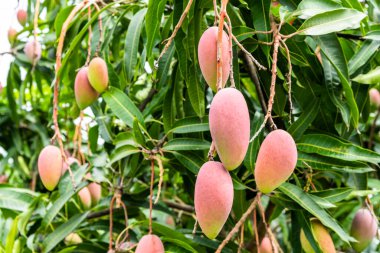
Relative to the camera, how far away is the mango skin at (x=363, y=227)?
938 mm

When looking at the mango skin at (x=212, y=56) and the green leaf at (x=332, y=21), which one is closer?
the mango skin at (x=212, y=56)

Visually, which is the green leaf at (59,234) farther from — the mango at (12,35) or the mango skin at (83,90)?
the mango at (12,35)

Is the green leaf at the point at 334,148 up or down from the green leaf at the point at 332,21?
down

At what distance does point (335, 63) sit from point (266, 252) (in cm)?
32

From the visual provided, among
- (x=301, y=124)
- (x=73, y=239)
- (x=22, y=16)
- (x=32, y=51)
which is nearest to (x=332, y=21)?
(x=301, y=124)

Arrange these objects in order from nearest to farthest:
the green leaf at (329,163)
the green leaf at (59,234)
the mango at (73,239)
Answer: the green leaf at (329,163)
the green leaf at (59,234)
the mango at (73,239)

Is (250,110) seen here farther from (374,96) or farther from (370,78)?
(374,96)

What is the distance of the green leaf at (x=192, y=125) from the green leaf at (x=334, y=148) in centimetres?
14

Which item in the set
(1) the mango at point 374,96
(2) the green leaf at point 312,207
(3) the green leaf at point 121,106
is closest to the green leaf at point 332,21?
(2) the green leaf at point 312,207

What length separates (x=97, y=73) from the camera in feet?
3.01

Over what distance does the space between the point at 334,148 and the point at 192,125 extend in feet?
0.67

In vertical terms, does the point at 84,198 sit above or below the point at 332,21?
below

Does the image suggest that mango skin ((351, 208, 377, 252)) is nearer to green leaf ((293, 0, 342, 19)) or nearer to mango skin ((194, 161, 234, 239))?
green leaf ((293, 0, 342, 19))

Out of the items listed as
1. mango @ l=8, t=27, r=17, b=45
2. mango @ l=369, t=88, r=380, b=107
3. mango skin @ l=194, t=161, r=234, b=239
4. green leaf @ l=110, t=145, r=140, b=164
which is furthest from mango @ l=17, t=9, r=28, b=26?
mango skin @ l=194, t=161, r=234, b=239
